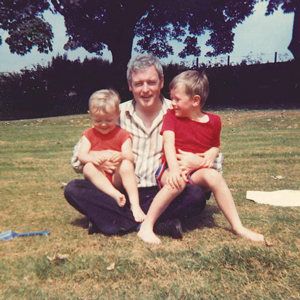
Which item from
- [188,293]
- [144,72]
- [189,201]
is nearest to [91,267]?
[188,293]

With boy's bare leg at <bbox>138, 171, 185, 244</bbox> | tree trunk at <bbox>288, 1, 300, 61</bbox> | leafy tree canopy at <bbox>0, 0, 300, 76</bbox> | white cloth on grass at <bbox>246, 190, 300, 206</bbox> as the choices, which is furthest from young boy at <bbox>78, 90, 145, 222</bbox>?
tree trunk at <bbox>288, 1, 300, 61</bbox>

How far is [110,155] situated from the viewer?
3.18m

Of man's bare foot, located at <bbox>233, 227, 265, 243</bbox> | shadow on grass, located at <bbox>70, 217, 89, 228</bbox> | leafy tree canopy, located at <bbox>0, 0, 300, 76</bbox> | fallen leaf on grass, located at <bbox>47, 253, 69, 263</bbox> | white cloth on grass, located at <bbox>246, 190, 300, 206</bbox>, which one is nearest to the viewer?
fallen leaf on grass, located at <bbox>47, 253, 69, 263</bbox>

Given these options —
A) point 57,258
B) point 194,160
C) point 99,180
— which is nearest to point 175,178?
point 194,160

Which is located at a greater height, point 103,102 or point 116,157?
point 103,102

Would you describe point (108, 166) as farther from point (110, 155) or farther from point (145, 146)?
point (145, 146)

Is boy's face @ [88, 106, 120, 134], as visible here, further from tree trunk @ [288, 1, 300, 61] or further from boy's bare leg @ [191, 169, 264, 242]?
tree trunk @ [288, 1, 300, 61]

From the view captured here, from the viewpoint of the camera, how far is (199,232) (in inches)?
126

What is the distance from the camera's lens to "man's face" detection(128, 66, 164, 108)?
320 cm

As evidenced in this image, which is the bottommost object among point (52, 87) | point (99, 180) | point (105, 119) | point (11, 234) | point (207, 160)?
point (52, 87)

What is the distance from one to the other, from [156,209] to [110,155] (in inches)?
22.0

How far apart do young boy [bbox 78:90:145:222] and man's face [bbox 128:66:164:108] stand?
7.3 inches

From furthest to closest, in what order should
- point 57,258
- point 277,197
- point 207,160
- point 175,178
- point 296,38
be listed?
point 296,38, point 277,197, point 207,160, point 175,178, point 57,258

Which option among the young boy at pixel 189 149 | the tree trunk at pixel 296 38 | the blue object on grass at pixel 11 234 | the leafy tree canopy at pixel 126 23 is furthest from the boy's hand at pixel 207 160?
the tree trunk at pixel 296 38
